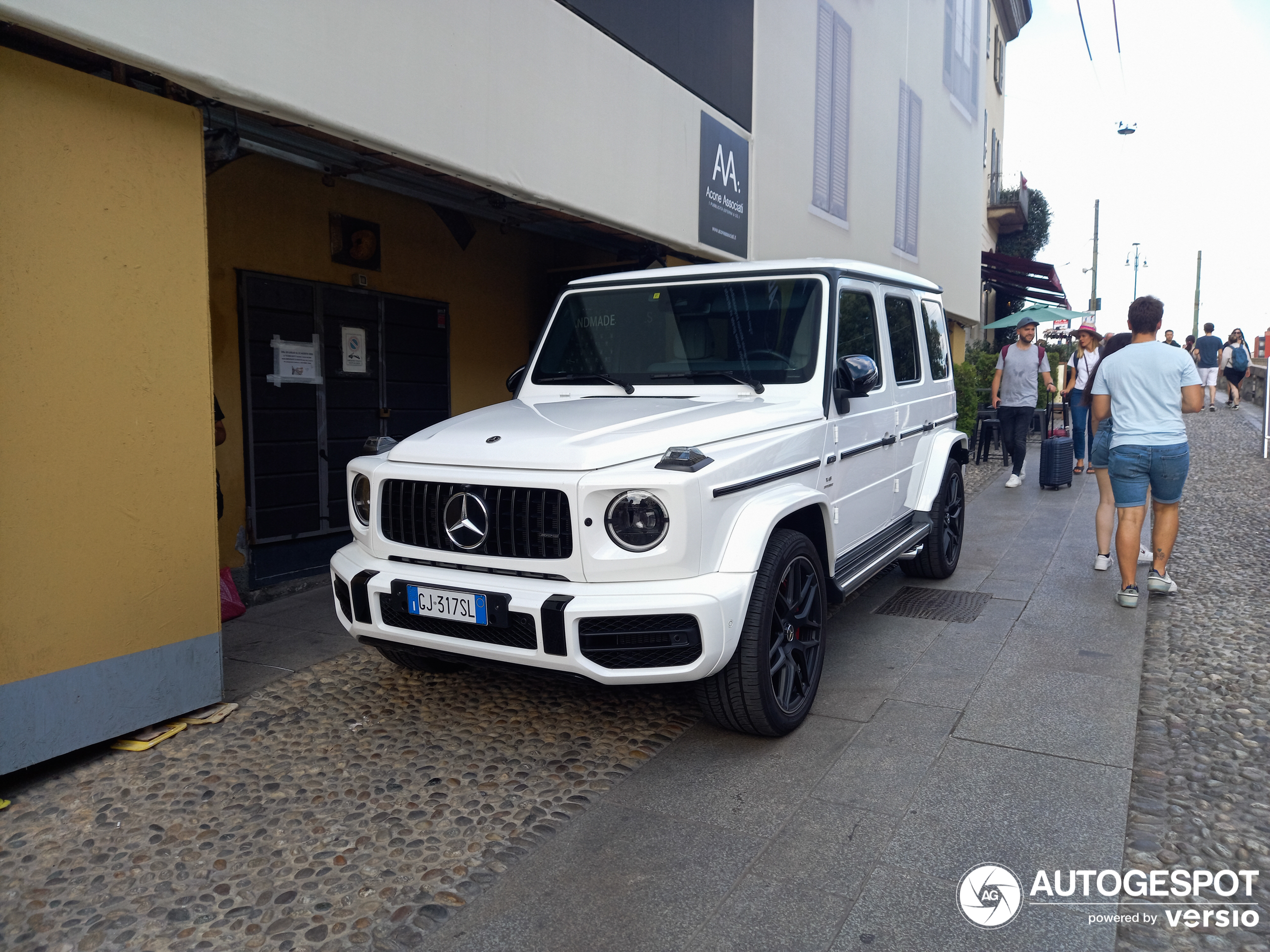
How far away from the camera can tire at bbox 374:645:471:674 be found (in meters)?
4.20

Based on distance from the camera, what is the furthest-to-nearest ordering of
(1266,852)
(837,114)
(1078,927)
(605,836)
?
(837,114), (605,836), (1266,852), (1078,927)

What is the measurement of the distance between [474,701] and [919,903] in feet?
7.35

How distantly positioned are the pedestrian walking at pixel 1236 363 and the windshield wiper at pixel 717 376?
21.3m

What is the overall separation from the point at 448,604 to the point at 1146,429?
4370 millimetres

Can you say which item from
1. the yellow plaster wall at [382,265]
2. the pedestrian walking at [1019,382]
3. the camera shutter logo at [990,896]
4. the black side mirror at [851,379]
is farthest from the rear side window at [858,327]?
the pedestrian walking at [1019,382]

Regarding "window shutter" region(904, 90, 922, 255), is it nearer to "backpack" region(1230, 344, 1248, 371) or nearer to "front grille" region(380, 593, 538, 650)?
"backpack" region(1230, 344, 1248, 371)

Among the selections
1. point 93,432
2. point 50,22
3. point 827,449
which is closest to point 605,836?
point 827,449

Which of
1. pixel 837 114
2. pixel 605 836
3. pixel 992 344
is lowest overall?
pixel 605 836

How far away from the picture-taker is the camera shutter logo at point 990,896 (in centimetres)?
250

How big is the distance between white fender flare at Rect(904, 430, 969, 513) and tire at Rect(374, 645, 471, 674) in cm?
286

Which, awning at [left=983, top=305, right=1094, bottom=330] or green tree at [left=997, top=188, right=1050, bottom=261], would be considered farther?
green tree at [left=997, top=188, right=1050, bottom=261]

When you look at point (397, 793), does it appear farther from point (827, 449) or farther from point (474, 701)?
point (827, 449)

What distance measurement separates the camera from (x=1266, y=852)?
2801 mm

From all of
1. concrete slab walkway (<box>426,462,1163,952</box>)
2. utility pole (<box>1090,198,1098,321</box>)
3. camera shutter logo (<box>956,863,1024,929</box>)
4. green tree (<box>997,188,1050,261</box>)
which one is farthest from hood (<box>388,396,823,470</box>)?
utility pole (<box>1090,198,1098,321</box>)
